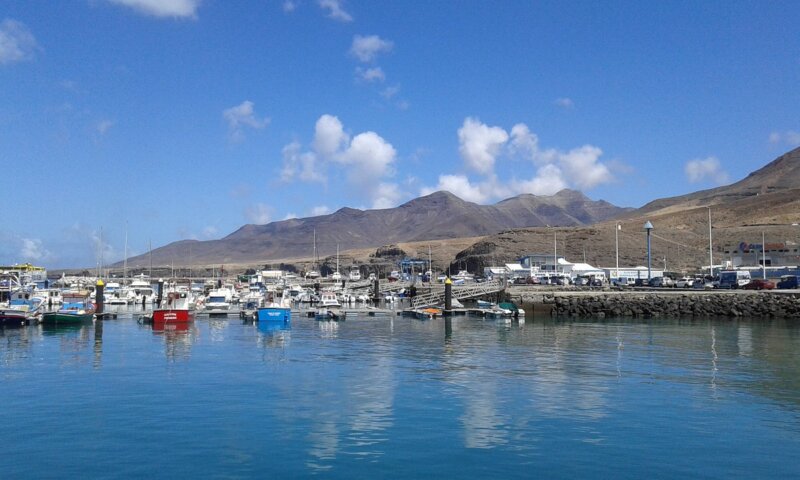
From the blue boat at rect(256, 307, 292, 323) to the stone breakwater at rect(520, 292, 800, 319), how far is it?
29.0m

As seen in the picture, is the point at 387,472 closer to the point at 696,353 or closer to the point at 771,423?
the point at 771,423

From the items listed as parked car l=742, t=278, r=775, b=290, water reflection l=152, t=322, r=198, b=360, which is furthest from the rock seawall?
water reflection l=152, t=322, r=198, b=360

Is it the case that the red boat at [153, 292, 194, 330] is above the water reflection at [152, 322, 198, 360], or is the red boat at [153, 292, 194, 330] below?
above

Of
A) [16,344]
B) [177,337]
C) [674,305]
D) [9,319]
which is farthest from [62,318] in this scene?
[674,305]

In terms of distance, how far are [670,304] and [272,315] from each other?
41634mm

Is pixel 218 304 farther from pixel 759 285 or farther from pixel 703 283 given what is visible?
pixel 703 283

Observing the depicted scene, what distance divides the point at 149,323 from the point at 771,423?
176 feet

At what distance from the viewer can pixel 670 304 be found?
7112 cm

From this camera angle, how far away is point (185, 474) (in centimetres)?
1675

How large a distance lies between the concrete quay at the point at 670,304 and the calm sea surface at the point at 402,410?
24056mm

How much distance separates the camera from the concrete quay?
67562 millimetres

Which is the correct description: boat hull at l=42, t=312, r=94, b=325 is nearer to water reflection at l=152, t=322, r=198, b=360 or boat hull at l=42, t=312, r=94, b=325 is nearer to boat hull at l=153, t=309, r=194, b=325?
boat hull at l=153, t=309, r=194, b=325

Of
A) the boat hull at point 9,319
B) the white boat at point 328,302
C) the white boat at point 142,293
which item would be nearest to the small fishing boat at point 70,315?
the boat hull at point 9,319

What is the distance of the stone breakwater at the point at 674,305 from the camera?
67438mm
